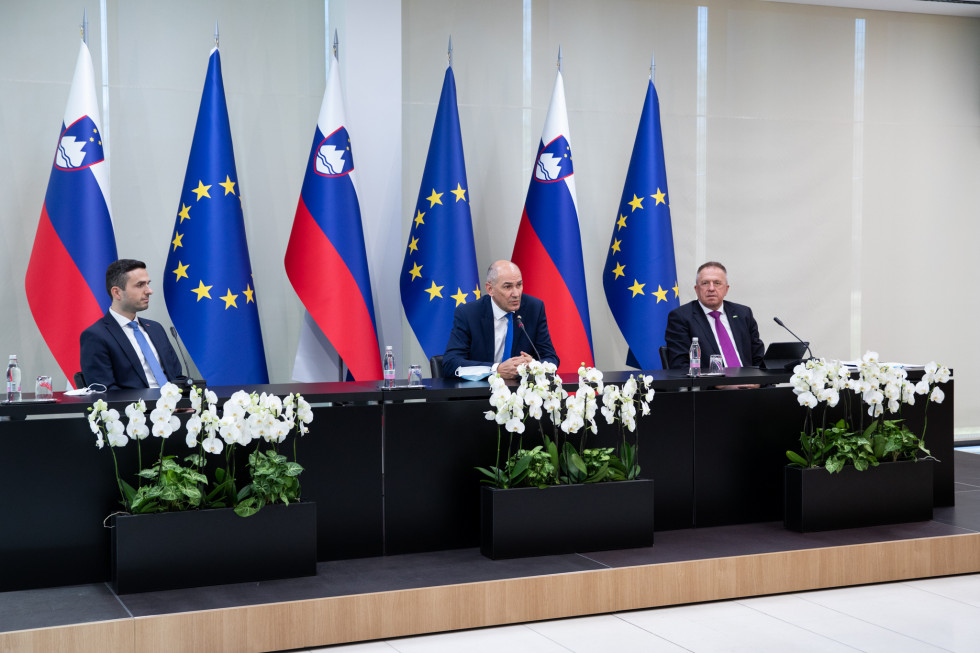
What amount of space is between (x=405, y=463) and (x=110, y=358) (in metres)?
1.40

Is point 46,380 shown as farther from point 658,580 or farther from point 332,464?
point 658,580

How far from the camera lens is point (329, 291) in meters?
5.30

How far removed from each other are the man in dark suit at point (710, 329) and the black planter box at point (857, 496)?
3.75 ft

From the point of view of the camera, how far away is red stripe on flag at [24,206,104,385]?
4.86 meters

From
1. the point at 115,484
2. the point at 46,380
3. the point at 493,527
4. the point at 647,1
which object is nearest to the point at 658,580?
the point at 493,527

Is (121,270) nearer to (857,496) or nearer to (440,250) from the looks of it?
(440,250)

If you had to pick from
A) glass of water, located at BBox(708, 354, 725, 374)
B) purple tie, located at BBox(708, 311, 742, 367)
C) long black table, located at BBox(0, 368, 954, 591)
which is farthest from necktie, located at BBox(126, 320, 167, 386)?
purple tie, located at BBox(708, 311, 742, 367)

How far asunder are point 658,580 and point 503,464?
2.40 ft

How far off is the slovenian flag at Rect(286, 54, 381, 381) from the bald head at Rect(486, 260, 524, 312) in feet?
3.12

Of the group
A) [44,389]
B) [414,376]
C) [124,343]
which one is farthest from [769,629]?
[124,343]

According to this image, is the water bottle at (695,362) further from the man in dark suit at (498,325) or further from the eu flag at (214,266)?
the eu flag at (214,266)

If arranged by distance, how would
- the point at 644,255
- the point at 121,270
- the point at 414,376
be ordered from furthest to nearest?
the point at 644,255 → the point at 121,270 → the point at 414,376

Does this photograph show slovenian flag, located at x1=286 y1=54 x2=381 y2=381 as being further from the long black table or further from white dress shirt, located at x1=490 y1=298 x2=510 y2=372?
the long black table

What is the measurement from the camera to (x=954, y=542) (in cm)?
387
